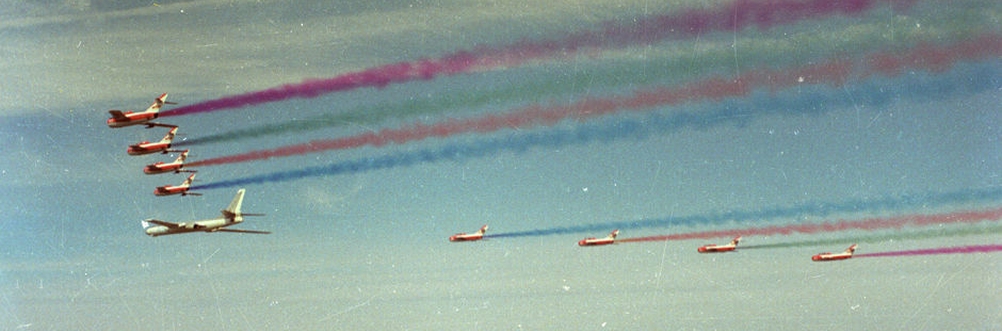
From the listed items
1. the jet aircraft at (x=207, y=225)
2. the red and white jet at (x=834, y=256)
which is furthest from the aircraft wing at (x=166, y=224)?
the red and white jet at (x=834, y=256)

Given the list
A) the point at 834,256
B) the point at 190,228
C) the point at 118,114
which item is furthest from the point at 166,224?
the point at 834,256

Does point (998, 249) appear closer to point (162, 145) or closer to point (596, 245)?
point (596, 245)

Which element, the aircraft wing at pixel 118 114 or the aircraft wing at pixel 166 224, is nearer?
the aircraft wing at pixel 118 114

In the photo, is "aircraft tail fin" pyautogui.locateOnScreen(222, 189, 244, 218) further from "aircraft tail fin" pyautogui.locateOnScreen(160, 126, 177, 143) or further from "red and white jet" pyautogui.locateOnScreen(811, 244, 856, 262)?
"red and white jet" pyautogui.locateOnScreen(811, 244, 856, 262)

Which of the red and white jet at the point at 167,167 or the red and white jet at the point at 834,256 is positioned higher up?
the red and white jet at the point at 167,167

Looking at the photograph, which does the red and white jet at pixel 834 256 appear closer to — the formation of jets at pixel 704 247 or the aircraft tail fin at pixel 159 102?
the formation of jets at pixel 704 247

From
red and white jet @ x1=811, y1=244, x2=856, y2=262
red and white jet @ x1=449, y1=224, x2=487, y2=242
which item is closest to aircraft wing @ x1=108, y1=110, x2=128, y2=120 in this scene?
red and white jet @ x1=449, y1=224, x2=487, y2=242

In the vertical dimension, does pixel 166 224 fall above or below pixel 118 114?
below

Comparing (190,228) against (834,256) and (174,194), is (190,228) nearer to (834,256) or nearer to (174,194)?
(174,194)
